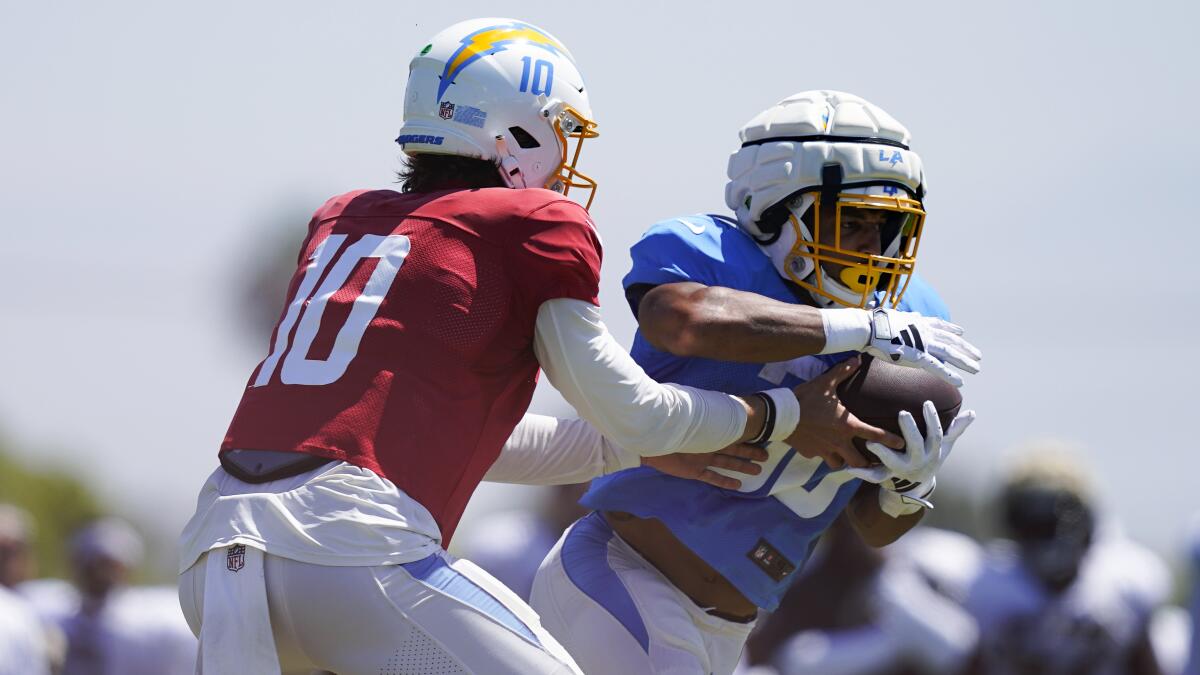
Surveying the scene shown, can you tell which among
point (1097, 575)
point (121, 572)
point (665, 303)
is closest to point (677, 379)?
point (665, 303)

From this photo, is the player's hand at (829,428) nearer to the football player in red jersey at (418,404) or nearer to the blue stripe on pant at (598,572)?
the football player in red jersey at (418,404)

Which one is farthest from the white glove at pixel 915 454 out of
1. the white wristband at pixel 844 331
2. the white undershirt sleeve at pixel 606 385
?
the white undershirt sleeve at pixel 606 385

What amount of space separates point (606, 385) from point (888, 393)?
946 mm

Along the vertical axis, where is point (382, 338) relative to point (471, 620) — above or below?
above

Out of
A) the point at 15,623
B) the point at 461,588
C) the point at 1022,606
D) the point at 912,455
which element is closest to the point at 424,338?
the point at 461,588

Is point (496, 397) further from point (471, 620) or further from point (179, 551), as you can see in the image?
point (179, 551)

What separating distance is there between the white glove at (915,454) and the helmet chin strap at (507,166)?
1.05 metres

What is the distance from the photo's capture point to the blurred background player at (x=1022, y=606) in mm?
6801

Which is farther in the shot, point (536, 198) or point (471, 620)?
point (536, 198)

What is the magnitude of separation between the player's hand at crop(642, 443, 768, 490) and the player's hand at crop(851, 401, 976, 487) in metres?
0.26

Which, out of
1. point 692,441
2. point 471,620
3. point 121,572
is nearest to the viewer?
point 471,620

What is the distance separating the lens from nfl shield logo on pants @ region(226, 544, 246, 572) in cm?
347

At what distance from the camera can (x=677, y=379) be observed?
4.42m

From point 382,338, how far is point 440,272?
18cm
